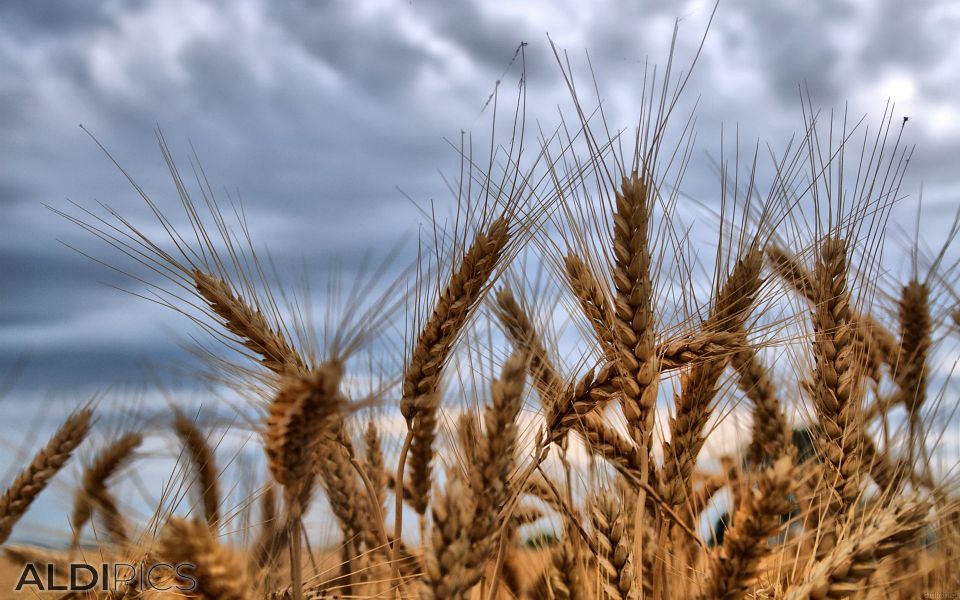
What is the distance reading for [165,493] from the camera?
2.31 m

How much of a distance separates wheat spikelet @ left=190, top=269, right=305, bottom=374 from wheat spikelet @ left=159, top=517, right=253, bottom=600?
0.61m

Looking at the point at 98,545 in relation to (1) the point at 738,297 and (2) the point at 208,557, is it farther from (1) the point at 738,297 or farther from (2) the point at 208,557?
(1) the point at 738,297

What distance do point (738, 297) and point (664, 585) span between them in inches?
33.1

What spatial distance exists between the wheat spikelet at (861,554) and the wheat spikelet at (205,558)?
3.49 feet

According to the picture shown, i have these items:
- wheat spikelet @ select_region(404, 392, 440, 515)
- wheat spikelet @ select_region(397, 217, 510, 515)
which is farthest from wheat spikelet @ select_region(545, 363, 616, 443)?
wheat spikelet @ select_region(404, 392, 440, 515)

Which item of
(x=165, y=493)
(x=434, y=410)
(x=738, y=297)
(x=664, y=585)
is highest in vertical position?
(x=738, y=297)

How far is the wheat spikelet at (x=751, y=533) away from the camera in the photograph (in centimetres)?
128

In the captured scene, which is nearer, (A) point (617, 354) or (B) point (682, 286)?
(A) point (617, 354)

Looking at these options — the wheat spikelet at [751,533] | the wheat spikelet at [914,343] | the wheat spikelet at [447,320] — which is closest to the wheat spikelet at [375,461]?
the wheat spikelet at [447,320]

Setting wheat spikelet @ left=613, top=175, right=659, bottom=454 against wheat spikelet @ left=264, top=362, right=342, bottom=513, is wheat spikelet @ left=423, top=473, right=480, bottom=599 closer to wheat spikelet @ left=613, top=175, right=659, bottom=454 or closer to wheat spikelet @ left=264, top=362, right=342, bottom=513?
wheat spikelet @ left=264, top=362, right=342, bottom=513

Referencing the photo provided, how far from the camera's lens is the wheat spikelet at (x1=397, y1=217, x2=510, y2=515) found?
1875 millimetres

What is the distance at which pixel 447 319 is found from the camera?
6.18 feet

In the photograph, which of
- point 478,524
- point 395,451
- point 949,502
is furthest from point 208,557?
point 949,502

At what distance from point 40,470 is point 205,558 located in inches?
77.3
